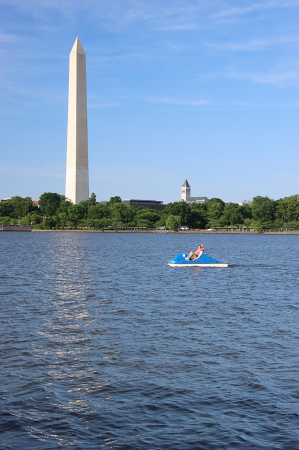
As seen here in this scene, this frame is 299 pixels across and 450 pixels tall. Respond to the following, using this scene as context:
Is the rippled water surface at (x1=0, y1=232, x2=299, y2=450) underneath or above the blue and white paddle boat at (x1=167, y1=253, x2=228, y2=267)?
underneath

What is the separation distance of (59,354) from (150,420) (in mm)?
5421

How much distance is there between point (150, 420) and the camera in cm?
1071

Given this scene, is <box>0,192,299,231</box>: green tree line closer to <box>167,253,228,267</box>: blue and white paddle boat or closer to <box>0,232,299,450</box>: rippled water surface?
<box>167,253,228,267</box>: blue and white paddle boat

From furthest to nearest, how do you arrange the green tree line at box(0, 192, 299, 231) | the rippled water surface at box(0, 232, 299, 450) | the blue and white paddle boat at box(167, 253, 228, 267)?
the green tree line at box(0, 192, 299, 231) < the blue and white paddle boat at box(167, 253, 228, 267) < the rippled water surface at box(0, 232, 299, 450)

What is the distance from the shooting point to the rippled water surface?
33.4 feet

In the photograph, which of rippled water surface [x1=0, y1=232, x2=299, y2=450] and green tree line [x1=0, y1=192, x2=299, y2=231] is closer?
rippled water surface [x1=0, y1=232, x2=299, y2=450]

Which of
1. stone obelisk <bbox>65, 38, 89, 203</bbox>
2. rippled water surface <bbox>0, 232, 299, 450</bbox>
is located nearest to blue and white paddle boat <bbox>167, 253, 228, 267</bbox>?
rippled water surface <bbox>0, 232, 299, 450</bbox>

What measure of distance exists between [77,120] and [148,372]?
15133cm

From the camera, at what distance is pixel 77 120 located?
159000 millimetres

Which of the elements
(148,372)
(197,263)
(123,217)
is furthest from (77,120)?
(148,372)

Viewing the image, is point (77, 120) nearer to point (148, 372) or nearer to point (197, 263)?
point (197, 263)

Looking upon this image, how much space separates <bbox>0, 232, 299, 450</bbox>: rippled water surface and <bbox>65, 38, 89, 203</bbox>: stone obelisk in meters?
137

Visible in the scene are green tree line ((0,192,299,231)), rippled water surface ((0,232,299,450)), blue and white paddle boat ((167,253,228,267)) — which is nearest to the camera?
rippled water surface ((0,232,299,450))

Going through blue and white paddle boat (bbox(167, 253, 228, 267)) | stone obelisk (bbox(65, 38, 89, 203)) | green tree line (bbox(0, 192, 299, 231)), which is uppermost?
stone obelisk (bbox(65, 38, 89, 203))
